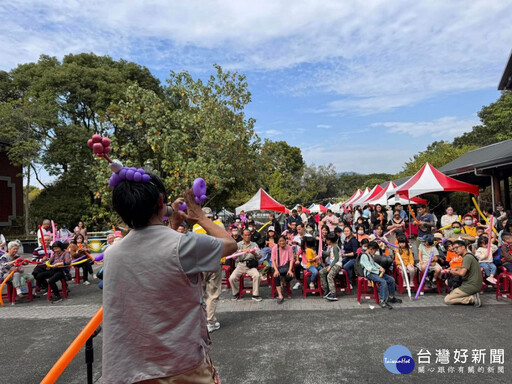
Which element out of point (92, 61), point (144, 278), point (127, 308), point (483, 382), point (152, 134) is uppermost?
point (92, 61)

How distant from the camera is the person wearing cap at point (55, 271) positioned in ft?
27.8

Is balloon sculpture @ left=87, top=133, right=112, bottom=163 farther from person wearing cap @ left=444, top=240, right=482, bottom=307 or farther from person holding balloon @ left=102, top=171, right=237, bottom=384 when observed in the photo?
person wearing cap @ left=444, top=240, right=482, bottom=307

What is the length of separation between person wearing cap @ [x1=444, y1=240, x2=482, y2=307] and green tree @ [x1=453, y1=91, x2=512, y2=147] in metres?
23.8

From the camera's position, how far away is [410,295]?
7285 mm

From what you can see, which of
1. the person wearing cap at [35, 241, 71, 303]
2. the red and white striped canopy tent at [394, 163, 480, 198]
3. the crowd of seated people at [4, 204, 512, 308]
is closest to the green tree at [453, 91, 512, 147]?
the red and white striped canopy tent at [394, 163, 480, 198]

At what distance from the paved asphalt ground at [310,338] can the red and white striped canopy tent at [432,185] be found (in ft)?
17.2

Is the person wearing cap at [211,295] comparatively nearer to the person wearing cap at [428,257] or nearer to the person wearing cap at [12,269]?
the person wearing cap at [428,257]

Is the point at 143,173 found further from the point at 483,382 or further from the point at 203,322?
the point at 483,382

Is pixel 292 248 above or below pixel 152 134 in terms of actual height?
below

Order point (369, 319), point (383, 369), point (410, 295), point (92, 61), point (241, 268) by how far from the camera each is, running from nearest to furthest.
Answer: point (383, 369) → point (369, 319) → point (410, 295) → point (241, 268) → point (92, 61)

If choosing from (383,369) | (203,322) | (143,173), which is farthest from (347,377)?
(143,173)

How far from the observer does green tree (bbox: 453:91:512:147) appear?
87.7 feet

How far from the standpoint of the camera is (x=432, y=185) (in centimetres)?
1212

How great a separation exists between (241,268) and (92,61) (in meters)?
20.6
